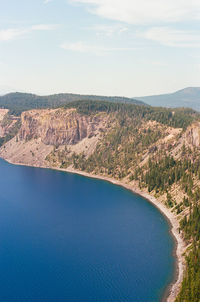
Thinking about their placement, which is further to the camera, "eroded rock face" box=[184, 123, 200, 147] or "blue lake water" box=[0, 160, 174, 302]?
"eroded rock face" box=[184, 123, 200, 147]

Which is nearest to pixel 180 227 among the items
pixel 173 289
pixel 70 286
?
pixel 173 289

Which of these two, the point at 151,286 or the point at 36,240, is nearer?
the point at 151,286

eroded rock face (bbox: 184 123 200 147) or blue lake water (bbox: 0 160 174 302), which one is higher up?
eroded rock face (bbox: 184 123 200 147)

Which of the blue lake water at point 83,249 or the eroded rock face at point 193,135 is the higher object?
the eroded rock face at point 193,135

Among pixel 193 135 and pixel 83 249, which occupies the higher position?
pixel 193 135

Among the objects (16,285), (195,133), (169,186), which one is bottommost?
(16,285)

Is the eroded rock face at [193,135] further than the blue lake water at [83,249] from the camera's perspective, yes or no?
Yes

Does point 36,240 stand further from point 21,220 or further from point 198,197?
point 198,197

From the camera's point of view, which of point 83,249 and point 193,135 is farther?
point 193,135
